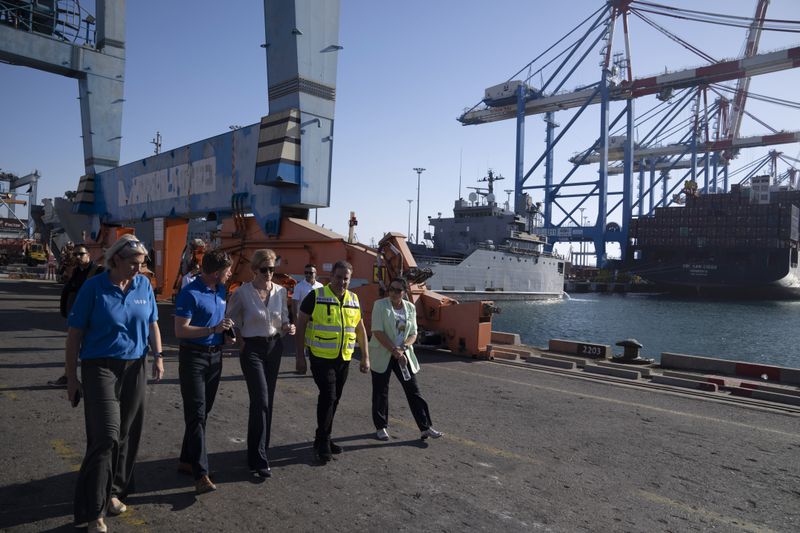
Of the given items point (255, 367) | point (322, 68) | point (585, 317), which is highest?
point (322, 68)

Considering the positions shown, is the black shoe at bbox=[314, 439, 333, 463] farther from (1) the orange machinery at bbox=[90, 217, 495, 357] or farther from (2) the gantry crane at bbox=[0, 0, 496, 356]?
(2) the gantry crane at bbox=[0, 0, 496, 356]

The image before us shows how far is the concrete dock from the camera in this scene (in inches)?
139

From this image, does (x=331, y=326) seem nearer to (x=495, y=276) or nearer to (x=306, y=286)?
(x=306, y=286)

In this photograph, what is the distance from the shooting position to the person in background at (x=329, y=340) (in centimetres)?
454

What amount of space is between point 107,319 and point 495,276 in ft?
127

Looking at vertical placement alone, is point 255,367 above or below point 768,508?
above

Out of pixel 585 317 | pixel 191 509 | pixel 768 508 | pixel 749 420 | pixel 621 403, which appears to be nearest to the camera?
pixel 191 509

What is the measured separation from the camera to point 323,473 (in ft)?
14.0

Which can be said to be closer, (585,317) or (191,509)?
(191,509)

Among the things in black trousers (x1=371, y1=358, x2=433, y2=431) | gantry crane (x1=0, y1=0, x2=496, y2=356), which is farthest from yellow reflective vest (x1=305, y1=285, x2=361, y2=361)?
gantry crane (x1=0, y1=0, x2=496, y2=356)

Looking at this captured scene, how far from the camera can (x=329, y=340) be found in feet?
15.2

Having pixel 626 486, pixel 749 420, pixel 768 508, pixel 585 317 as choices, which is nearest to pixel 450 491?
pixel 626 486

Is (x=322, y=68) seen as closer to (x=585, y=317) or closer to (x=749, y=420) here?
(x=749, y=420)

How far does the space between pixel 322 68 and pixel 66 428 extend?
896 cm
